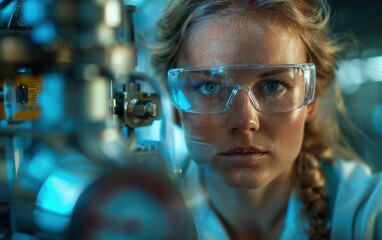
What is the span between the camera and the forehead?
820 millimetres

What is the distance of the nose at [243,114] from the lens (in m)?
0.81

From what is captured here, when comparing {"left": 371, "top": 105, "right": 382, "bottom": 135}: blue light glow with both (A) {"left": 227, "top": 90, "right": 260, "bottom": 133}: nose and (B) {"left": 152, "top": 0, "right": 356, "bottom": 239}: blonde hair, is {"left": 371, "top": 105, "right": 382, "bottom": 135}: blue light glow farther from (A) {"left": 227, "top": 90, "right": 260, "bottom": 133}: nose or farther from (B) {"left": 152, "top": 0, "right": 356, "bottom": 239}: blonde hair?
(A) {"left": 227, "top": 90, "right": 260, "bottom": 133}: nose

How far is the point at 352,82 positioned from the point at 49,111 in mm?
1738

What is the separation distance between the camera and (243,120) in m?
0.81

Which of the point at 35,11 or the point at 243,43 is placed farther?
the point at 243,43

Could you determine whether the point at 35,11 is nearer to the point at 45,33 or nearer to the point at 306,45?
the point at 45,33

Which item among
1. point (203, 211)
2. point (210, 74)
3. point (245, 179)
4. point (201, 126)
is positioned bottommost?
point (203, 211)

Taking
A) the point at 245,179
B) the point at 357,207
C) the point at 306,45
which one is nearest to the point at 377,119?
the point at 357,207

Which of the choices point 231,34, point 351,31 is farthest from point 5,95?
point 351,31

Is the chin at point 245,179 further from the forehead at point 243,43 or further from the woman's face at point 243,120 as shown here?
the forehead at point 243,43

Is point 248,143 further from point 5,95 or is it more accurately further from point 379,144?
point 379,144

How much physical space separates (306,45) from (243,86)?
0.73 feet

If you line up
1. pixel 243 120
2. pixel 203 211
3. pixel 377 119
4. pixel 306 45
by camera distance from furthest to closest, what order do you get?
1. pixel 377 119
2. pixel 203 211
3. pixel 306 45
4. pixel 243 120

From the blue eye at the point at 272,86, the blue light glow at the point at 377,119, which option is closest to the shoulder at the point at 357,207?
the blue eye at the point at 272,86
